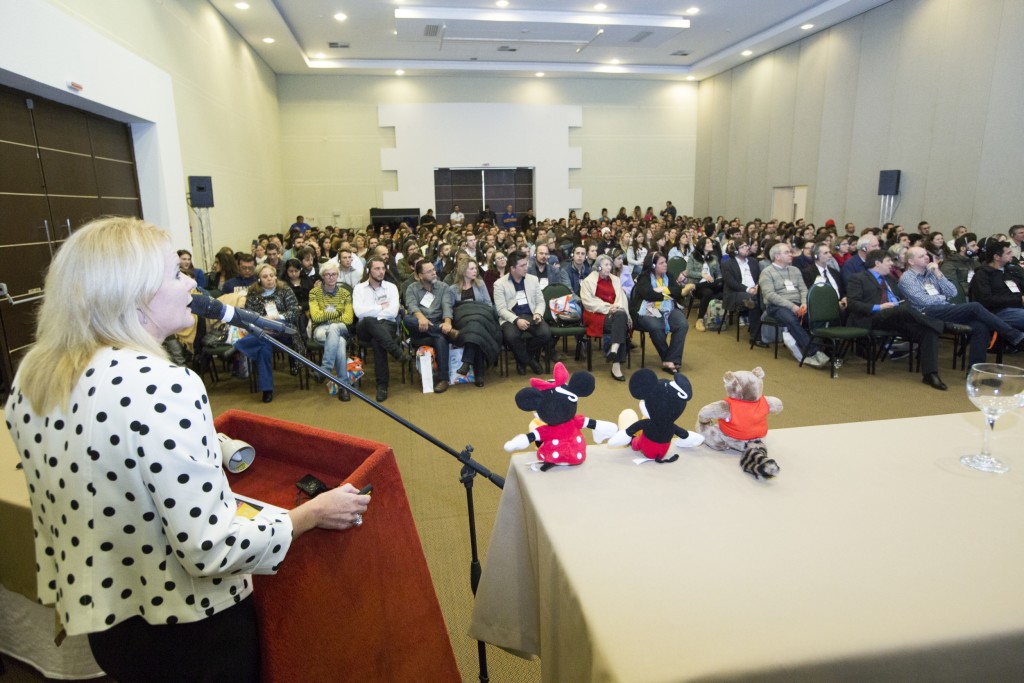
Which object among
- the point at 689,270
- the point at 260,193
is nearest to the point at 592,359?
the point at 689,270

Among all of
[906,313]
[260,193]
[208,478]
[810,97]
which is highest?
[810,97]

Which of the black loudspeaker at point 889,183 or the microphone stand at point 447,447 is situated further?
the black loudspeaker at point 889,183

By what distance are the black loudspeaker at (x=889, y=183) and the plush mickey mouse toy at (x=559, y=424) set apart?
11.9 meters

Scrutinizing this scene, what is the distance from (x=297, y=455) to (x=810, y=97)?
14873mm

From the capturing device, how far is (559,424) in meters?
1.42

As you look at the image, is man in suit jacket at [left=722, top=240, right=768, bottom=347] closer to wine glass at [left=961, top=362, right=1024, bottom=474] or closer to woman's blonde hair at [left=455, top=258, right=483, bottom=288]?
woman's blonde hair at [left=455, top=258, right=483, bottom=288]

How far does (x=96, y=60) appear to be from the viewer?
568cm

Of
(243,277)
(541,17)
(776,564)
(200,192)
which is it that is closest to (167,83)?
(200,192)

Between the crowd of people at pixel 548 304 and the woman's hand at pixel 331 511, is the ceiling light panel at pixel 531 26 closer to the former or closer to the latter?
Answer: the crowd of people at pixel 548 304

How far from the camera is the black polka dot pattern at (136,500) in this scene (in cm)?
92

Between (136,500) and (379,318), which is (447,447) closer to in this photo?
(136,500)

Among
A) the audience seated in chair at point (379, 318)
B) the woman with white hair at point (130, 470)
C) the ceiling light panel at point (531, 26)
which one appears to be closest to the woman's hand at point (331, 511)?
the woman with white hair at point (130, 470)

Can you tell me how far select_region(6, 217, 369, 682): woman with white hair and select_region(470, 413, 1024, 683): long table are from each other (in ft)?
1.81

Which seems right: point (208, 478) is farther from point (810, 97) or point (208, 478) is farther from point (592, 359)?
point (810, 97)
